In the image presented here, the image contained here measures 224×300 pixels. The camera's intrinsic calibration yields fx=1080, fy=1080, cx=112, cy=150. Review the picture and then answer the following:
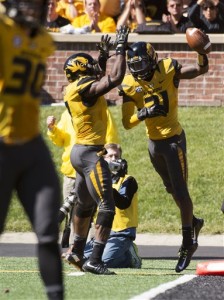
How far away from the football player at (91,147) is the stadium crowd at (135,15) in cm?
782

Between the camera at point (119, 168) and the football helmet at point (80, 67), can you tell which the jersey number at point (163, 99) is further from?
the camera at point (119, 168)

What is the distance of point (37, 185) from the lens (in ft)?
19.1

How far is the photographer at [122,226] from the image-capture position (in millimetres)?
10172

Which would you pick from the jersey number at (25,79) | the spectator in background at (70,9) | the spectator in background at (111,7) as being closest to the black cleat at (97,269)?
the jersey number at (25,79)

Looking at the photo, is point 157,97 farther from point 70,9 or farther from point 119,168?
point 70,9

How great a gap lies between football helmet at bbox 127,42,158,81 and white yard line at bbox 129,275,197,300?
77.5 inches

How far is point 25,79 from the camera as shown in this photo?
5.75 m

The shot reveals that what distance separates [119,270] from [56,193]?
12.8 ft

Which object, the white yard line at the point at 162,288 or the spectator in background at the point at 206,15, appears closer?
the white yard line at the point at 162,288

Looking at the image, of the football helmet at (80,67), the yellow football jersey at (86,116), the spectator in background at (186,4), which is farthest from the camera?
the spectator in background at (186,4)

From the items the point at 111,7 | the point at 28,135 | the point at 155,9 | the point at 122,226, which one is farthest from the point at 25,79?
the point at 155,9

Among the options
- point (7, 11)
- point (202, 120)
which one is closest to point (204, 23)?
point (202, 120)

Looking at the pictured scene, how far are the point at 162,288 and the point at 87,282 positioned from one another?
87 centimetres

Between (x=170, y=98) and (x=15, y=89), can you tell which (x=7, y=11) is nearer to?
(x=15, y=89)
